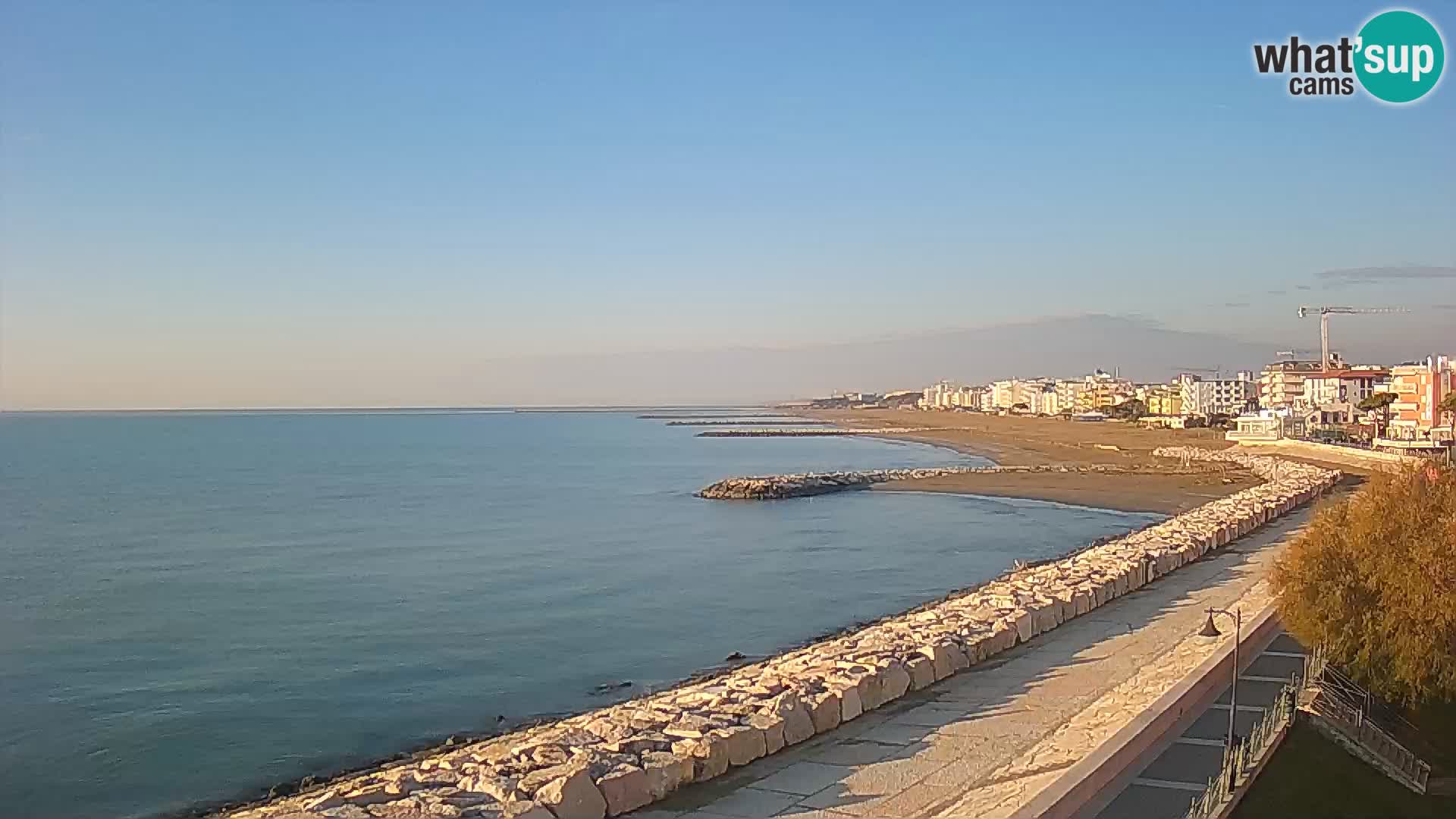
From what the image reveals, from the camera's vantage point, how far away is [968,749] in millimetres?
11445

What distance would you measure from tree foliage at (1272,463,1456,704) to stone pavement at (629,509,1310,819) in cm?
133

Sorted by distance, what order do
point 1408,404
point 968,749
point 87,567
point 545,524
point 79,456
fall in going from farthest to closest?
1. point 79,456
2. point 1408,404
3. point 545,524
4. point 87,567
5. point 968,749

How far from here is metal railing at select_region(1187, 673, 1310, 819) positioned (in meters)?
9.54

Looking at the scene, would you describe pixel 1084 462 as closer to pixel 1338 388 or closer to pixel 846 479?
pixel 846 479

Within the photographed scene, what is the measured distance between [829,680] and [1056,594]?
735 cm

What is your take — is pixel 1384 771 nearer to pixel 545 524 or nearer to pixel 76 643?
pixel 76 643

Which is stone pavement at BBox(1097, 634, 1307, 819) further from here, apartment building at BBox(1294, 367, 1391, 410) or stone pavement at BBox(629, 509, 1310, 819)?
apartment building at BBox(1294, 367, 1391, 410)

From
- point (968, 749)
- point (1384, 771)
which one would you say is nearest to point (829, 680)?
point (968, 749)

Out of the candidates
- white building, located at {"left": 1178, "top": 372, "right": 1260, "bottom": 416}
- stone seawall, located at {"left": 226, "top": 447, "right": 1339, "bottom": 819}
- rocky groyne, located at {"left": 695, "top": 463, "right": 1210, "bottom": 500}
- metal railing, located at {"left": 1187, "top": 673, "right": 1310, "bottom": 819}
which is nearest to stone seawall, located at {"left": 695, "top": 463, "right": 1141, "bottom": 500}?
rocky groyne, located at {"left": 695, "top": 463, "right": 1210, "bottom": 500}

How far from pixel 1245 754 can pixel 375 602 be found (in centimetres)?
1954

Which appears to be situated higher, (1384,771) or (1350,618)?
(1350,618)

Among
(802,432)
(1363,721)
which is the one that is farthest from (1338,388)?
(1363,721)

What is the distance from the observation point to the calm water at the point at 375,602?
1540cm

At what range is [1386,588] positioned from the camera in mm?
13039
